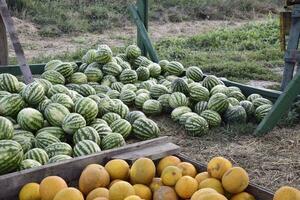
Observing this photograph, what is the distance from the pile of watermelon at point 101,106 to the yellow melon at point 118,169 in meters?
0.58

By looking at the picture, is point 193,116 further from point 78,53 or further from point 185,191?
point 78,53

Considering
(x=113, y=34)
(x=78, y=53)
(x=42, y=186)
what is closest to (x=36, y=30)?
(x=113, y=34)

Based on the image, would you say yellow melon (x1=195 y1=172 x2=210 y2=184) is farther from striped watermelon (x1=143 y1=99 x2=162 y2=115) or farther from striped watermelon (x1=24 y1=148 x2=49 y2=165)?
striped watermelon (x1=143 y1=99 x2=162 y2=115)

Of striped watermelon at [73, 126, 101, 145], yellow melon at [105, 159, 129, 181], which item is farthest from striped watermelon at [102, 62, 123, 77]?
yellow melon at [105, 159, 129, 181]

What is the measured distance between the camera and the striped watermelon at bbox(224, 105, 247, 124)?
486 centimetres

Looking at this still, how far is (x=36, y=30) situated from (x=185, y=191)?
10.8 meters

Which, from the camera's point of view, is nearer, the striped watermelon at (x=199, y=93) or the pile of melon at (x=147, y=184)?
the pile of melon at (x=147, y=184)

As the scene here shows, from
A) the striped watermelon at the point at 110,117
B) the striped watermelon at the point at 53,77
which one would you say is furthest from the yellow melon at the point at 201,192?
the striped watermelon at the point at 53,77

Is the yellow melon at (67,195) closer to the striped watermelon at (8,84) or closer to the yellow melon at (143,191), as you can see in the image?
the yellow melon at (143,191)

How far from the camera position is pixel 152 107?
519 cm

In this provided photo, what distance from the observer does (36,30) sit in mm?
12445

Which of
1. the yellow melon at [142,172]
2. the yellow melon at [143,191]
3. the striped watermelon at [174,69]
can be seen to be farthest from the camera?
the striped watermelon at [174,69]

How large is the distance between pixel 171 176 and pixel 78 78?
131 inches

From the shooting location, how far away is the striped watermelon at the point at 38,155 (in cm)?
336
